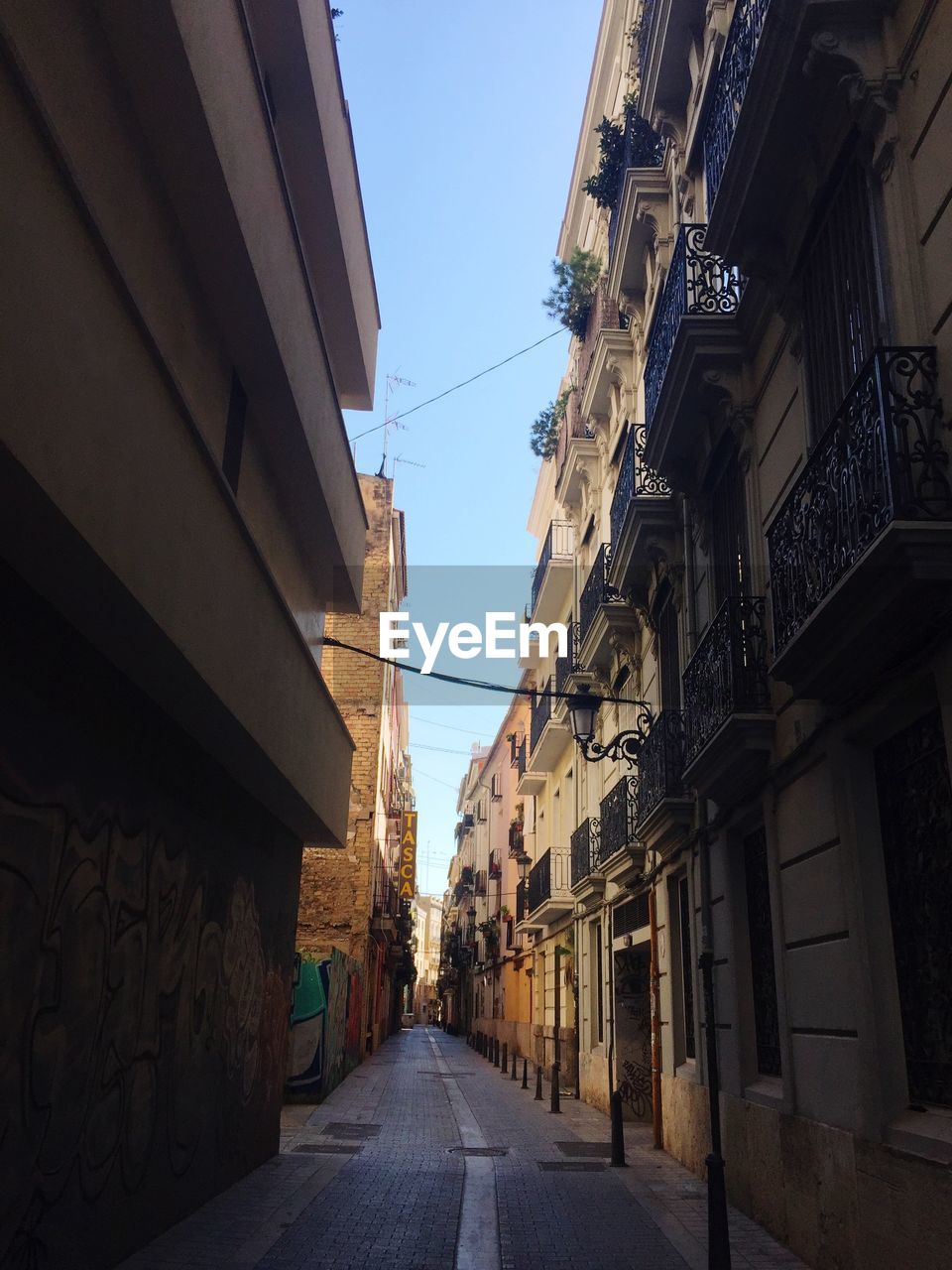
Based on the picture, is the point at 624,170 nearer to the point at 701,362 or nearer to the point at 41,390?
the point at 701,362

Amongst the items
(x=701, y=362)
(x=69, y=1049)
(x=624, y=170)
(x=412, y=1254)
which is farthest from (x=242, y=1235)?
(x=624, y=170)

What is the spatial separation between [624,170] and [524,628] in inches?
580

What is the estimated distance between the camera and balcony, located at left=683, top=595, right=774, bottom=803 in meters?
8.62

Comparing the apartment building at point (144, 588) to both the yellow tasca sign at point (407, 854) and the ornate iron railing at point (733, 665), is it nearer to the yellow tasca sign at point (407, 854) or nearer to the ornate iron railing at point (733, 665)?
the ornate iron railing at point (733, 665)

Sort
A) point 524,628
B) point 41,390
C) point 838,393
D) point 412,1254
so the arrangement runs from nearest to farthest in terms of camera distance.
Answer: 1. point 41,390
2. point 412,1254
3. point 838,393
4. point 524,628

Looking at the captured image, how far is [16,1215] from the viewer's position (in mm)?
5133

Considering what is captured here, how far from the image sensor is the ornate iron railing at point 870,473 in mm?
5523

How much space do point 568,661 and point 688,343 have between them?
13.1 metres

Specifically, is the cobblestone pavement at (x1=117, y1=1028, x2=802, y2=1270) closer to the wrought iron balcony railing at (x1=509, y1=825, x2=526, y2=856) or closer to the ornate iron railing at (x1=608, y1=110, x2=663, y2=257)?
the ornate iron railing at (x1=608, y1=110, x2=663, y2=257)

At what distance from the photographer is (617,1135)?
1121 centimetres

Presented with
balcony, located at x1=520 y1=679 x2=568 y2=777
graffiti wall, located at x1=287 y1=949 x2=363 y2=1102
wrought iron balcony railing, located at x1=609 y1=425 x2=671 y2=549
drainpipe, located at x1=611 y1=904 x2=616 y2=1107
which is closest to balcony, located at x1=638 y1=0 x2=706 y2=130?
wrought iron balcony railing, located at x1=609 y1=425 x2=671 y2=549

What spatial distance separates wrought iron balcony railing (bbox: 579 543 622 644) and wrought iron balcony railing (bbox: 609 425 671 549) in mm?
1043

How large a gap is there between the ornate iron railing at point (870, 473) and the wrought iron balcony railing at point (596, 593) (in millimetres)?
9642

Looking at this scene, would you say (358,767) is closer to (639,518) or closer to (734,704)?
(639,518)
